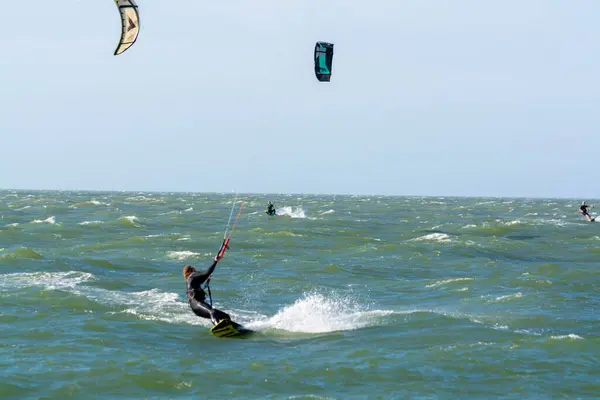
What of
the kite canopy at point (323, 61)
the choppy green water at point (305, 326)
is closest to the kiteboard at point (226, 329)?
the choppy green water at point (305, 326)

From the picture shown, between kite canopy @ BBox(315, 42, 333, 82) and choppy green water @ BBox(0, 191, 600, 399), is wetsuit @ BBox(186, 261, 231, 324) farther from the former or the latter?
kite canopy @ BBox(315, 42, 333, 82)

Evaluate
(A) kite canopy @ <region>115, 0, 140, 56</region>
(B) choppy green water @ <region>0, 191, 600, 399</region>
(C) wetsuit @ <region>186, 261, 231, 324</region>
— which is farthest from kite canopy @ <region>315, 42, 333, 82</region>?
(C) wetsuit @ <region>186, 261, 231, 324</region>

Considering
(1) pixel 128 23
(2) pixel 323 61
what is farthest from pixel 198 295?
(2) pixel 323 61

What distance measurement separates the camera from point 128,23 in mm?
13234

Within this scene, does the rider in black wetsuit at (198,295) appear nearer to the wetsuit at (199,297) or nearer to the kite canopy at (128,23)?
the wetsuit at (199,297)

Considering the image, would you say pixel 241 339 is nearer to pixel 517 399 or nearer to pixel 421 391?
pixel 421 391

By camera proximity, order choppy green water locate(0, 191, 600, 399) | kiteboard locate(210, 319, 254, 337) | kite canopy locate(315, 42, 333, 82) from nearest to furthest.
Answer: choppy green water locate(0, 191, 600, 399), kiteboard locate(210, 319, 254, 337), kite canopy locate(315, 42, 333, 82)

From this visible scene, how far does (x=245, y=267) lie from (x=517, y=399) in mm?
15831

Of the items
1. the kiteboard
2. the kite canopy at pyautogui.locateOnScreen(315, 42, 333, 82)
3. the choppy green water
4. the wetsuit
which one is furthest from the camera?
the kite canopy at pyautogui.locateOnScreen(315, 42, 333, 82)

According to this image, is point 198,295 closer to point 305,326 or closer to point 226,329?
point 226,329

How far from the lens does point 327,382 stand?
10.6 m

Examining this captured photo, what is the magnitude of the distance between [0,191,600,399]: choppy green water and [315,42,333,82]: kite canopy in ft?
17.9

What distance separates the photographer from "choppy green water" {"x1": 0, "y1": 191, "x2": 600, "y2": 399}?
414 inches

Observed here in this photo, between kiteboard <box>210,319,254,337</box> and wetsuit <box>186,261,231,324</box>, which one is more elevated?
wetsuit <box>186,261,231,324</box>
